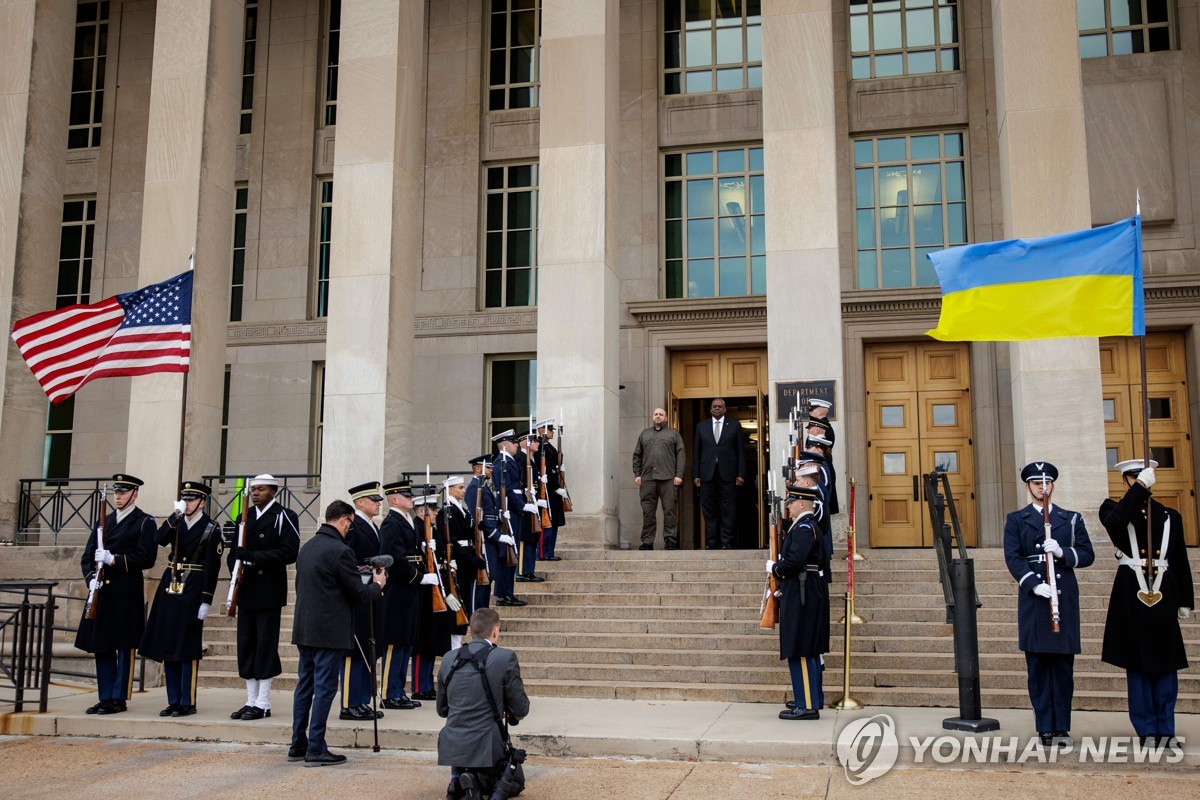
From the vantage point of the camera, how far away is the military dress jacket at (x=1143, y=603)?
8.30 metres

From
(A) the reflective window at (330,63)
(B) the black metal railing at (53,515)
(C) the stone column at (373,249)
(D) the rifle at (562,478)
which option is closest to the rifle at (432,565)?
(D) the rifle at (562,478)

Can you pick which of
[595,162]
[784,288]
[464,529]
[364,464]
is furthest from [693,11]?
[464,529]

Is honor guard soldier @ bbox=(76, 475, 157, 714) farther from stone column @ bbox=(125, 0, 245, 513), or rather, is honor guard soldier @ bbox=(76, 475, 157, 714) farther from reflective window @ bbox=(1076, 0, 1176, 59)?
reflective window @ bbox=(1076, 0, 1176, 59)

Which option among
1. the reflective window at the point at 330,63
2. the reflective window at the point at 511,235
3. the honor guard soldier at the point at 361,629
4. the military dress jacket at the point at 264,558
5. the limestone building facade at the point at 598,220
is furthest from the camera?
the reflective window at the point at 330,63

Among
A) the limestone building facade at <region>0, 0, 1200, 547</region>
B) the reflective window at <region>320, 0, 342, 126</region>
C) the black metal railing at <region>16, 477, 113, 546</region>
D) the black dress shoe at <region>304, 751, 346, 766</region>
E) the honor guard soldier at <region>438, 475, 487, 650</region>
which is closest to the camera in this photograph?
the black dress shoe at <region>304, 751, 346, 766</region>

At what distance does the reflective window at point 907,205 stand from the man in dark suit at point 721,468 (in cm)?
475

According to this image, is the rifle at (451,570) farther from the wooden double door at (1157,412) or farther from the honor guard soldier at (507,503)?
the wooden double door at (1157,412)

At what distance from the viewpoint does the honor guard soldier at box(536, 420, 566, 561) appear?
14.9m

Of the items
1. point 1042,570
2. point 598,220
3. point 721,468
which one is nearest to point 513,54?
point 598,220

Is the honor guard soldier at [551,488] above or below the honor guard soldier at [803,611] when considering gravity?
above

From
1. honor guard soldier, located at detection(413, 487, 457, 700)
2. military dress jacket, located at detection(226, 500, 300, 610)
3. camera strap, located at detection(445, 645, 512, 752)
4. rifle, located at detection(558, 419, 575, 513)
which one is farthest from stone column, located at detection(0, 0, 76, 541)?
camera strap, located at detection(445, 645, 512, 752)

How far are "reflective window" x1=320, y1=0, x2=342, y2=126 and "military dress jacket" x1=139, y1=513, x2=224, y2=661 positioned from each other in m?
13.5

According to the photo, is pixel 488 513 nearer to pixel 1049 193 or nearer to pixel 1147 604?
pixel 1147 604

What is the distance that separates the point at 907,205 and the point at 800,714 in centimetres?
1271
